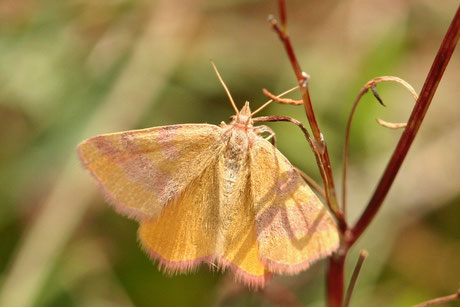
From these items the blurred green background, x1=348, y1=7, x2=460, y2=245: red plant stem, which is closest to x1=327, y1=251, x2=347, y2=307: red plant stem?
x1=348, y1=7, x2=460, y2=245: red plant stem

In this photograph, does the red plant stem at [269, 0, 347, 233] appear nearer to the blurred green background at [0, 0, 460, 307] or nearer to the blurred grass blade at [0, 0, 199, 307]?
the blurred green background at [0, 0, 460, 307]

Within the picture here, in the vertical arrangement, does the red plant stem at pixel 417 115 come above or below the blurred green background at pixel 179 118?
above

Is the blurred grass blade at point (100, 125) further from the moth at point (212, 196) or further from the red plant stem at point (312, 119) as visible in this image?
the red plant stem at point (312, 119)

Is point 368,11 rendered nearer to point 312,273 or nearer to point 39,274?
point 312,273

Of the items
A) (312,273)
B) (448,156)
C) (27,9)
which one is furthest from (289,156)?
(27,9)

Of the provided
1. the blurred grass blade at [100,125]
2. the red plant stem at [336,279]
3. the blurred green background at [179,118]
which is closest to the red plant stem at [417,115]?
the red plant stem at [336,279]
